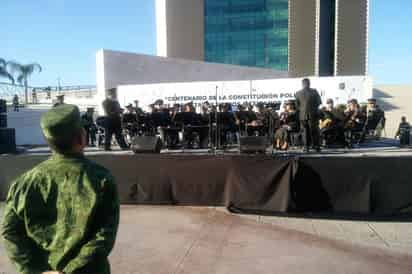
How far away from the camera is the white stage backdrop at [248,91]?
14867mm

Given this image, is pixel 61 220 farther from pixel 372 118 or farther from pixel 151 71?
pixel 151 71

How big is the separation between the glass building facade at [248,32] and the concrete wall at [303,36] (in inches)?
151

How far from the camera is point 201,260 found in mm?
4312

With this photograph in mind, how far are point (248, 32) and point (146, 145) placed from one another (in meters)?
35.4

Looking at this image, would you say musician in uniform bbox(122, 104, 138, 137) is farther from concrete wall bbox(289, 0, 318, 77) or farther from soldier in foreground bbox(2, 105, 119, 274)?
concrete wall bbox(289, 0, 318, 77)

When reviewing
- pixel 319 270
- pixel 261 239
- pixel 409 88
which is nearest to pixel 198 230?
pixel 261 239

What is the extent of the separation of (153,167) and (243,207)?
1625 mm

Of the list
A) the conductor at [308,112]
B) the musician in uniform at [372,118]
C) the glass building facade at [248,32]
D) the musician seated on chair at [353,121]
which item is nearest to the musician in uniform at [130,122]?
the conductor at [308,112]

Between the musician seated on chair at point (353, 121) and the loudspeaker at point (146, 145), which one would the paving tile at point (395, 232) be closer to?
the loudspeaker at point (146, 145)

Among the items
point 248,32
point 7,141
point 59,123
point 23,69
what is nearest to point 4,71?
point 23,69

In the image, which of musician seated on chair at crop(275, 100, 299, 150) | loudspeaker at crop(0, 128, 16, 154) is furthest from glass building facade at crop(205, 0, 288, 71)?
loudspeaker at crop(0, 128, 16, 154)

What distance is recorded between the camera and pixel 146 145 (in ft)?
32.1

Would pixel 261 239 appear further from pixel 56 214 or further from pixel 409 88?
pixel 409 88

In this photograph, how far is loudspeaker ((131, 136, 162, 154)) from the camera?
972cm
